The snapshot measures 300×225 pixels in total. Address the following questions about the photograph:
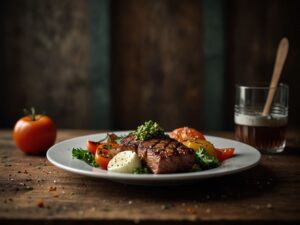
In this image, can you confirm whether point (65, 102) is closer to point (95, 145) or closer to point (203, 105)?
point (203, 105)

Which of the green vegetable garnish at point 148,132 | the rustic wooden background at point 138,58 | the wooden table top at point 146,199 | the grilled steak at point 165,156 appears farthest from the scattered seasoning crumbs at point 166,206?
the rustic wooden background at point 138,58

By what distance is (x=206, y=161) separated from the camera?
1.74 metres

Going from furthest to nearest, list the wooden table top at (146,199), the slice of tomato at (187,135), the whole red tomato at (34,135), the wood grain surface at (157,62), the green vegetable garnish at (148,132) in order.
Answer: the wood grain surface at (157,62) → the whole red tomato at (34,135) → the slice of tomato at (187,135) → the green vegetable garnish at (148,132) → the wooden table top at (146,199)

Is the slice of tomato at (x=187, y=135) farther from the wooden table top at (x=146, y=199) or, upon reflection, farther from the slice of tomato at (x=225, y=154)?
the wooden table top at (x=146, y=199)

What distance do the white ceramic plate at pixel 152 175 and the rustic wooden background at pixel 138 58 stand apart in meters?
1.80

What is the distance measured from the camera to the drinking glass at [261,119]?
220 centimetres

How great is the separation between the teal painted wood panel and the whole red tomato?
1.66m

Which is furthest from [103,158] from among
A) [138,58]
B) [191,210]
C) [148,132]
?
[138,58]

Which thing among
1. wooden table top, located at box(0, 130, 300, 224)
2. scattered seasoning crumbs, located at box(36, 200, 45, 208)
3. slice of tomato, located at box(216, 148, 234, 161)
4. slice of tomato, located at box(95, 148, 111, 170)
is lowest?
wooden table top, located at box(0, 130, 300, 224)

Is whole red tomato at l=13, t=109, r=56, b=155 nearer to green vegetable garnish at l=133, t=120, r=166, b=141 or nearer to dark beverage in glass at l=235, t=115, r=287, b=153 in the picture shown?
green vegetable garnish at l=133, t=120, r=166, b=141

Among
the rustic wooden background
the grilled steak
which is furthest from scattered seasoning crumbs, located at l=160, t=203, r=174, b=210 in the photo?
the rustic wooden background

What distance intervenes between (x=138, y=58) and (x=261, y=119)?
6.45 ft

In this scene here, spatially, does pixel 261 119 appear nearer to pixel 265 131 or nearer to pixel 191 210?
pixel 265 131

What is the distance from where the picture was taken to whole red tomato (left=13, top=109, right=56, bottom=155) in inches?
85.9
